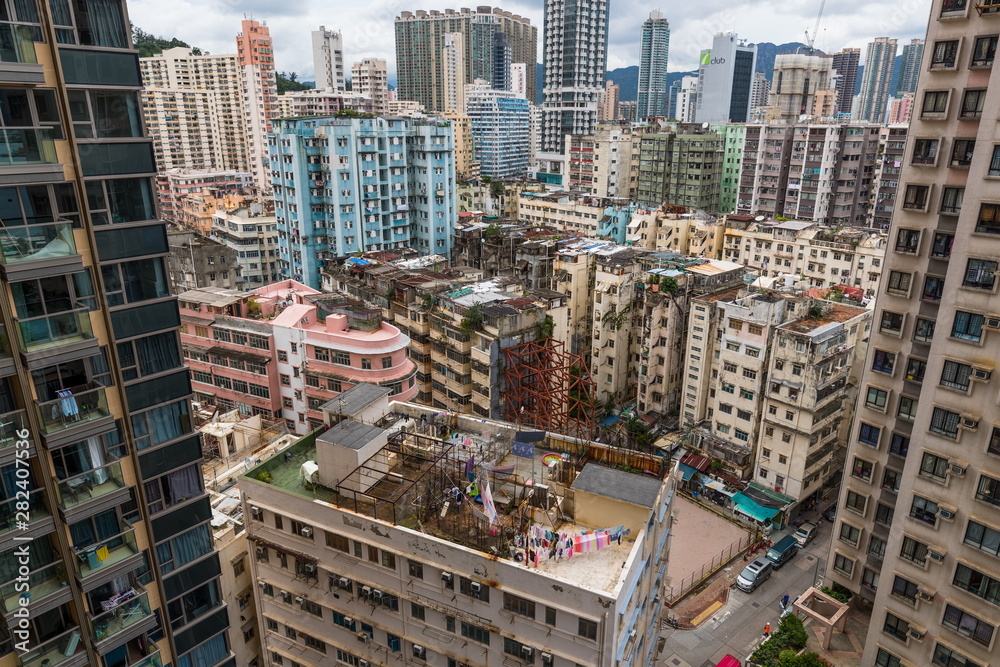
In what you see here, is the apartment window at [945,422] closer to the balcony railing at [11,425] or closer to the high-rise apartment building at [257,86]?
the balcony railing at [11,425]

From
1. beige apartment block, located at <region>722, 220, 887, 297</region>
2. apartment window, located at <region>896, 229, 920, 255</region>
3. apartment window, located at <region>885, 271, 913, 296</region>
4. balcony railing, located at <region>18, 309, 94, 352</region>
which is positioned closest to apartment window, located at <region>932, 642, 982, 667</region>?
apartment window, located at <region>885, 271, 913, 296</region>

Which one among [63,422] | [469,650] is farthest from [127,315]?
[469,650]

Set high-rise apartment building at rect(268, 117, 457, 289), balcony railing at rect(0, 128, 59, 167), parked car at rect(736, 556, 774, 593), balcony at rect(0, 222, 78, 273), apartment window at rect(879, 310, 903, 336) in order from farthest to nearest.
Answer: high-rise apartment building at rect(268, 117, 457, 289), parked car at rect(736, 556, 774, 593), apartment window at rect(879, 310, 903, 336), balcony at rect(0, 222, 78, 273), balcony railing at rect(0, 128, 59, 167)

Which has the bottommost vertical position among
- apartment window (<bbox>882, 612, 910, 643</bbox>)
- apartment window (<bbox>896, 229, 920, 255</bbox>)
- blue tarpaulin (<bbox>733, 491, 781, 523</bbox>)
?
blue tarpaulin (<bbox>733, 491, 781, 523</bbox>)

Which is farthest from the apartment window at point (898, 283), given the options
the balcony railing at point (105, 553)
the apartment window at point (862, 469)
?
the balcony railing at point (105, 553)

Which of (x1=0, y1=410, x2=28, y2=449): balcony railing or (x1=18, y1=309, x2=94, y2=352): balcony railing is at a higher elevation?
(x1=18, y1=309, x2=94, y2=352): balcony railing

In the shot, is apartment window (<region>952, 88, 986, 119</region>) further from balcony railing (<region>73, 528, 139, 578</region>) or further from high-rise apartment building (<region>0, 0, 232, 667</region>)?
balcony railing (<region>73, 528, 139, 578</region>)
